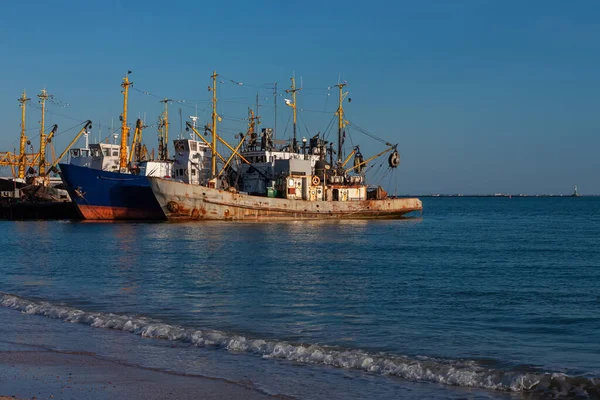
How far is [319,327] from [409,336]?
2.05m

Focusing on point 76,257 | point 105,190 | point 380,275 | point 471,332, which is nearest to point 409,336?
point 471,332

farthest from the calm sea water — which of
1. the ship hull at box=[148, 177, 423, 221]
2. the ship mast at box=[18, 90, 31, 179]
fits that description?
the ship mast at box=[18, 90, 31, 179]

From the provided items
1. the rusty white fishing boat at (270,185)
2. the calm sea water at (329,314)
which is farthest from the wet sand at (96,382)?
the rusty white fishing boat at (270,185)

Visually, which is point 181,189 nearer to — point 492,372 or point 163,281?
point 163,281

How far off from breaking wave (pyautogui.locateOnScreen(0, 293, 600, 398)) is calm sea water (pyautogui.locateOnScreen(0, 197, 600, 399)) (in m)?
0.03

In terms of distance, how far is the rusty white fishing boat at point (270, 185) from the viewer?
53.4m

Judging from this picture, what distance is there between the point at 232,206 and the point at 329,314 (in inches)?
1530

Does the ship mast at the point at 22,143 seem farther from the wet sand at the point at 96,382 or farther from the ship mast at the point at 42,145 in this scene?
the wet sand at the point at 96,382

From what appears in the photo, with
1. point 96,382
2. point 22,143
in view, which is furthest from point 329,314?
point 22,143

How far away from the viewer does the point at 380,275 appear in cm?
2477

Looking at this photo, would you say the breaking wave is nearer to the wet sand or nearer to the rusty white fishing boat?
the wet sand

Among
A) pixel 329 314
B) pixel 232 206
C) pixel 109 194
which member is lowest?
pixel 329 314

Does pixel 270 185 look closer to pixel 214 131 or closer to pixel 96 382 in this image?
pixel 214 131

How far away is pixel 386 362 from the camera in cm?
1139
